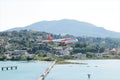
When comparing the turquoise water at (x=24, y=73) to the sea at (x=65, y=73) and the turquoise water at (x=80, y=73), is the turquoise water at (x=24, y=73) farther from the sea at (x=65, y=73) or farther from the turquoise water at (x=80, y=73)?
the turquoise water at (x=80, y=73)

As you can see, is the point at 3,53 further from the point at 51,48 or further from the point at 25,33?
the point at 25,33

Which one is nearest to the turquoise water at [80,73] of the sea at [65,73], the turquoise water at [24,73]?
the sea at [65,73]

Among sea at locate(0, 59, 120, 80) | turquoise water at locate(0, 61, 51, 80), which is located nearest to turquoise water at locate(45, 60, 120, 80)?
sea at locate(0, 59, 120, 80)

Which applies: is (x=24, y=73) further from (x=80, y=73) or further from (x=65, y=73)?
(x=80, y=73)

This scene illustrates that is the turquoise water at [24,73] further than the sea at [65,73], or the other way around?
the turquoise water at [24,73]

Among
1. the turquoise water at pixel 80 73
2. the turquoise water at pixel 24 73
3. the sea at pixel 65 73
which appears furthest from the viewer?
the turquoise water at pixel 24 73

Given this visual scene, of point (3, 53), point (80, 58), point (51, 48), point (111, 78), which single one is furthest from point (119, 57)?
point (111, 78)

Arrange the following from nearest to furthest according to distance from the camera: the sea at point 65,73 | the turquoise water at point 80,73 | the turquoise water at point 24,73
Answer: the turquoise water at point 80,73 < the sea at point 65,73 < the turquoise water at point 24,73

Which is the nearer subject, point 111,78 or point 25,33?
point 111,78

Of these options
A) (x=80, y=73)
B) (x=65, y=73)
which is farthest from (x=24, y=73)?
(x=80, y=73)

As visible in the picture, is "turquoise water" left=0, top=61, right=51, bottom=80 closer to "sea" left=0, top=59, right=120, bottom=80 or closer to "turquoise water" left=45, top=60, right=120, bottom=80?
"sea" left=0, top=59, right=120, bottom=80

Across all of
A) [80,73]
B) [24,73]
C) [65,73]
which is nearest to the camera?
[65,73]
